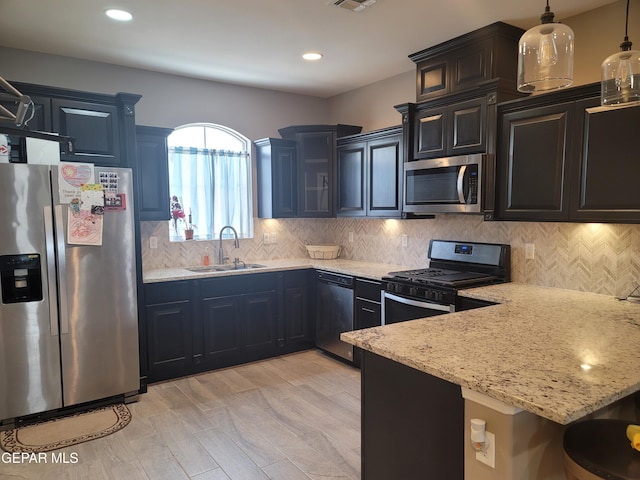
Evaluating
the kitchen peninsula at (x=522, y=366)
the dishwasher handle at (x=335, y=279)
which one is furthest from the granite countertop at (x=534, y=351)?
the dishwasher handle at (x=335, y=279)

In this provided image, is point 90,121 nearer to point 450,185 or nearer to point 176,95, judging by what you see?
point 176,95

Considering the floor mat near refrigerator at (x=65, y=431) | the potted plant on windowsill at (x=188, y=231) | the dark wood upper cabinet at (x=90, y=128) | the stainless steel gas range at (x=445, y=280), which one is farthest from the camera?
the potted plant on windowsill at (x=188, y=231)

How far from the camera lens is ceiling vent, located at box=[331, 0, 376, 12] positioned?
2695 millimetres

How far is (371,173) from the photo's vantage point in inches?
165

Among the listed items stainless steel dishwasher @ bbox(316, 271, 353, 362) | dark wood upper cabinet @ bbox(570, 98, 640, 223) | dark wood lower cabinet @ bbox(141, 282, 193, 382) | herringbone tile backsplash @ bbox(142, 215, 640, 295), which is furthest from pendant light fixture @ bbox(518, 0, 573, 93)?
dark wood lower cabinet @ bbox(141, 282, 193, 382)

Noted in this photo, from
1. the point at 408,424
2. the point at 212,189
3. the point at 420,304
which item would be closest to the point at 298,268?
the point at 212,189

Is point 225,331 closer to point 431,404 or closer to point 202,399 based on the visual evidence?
point 202,399

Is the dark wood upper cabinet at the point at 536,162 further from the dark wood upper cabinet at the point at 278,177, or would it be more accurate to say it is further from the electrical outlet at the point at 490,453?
the dark wood upper cabinet at the point at 278,177

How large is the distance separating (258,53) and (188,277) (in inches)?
78.4

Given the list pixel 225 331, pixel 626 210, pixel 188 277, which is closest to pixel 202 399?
pixel 225 331

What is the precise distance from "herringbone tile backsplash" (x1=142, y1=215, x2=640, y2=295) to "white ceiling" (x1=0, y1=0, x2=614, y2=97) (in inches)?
57.6

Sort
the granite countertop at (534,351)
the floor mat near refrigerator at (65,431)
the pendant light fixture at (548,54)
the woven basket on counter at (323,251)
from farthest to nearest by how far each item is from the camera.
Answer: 1. the woven basket on counter at (323,251)
2. the floor mat near refrigerator at (65,431)
3. the pendant light fixture at (548,54)
4. the granite countertop at (534,351)

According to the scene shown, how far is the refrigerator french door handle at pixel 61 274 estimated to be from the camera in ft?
9.95

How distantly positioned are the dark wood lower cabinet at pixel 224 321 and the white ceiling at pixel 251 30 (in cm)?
194
